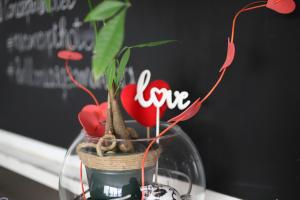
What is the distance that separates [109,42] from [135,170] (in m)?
0.30

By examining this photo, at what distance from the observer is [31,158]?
1.42 m

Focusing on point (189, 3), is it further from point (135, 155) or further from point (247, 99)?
point (135, 155)

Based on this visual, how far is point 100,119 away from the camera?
2.38 ft

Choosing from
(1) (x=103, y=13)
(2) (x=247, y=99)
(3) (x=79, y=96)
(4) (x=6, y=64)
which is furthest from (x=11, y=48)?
(1) (x=103, y=13)

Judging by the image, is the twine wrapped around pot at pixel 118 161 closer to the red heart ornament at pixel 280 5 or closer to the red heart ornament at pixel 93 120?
the red heart ornament at pixel 93 120

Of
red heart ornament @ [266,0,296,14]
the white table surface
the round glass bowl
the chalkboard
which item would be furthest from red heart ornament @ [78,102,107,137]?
the white table surface

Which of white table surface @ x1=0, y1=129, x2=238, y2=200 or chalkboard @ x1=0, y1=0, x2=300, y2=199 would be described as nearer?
chalkboard @ x1=0, y1=0, x2=300, y2=199

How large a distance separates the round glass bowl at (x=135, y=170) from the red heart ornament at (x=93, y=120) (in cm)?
2

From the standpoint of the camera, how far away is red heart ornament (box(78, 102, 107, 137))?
682 mm

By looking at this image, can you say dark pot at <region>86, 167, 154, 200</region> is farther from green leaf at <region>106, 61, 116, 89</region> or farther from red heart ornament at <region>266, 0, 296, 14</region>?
red heart ornament at <region>266, 0, 296, 14</region>

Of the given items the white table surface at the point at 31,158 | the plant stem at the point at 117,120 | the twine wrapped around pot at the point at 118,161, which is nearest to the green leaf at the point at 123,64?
the plant stem at the point at 117,120

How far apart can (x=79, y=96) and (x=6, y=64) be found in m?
0.53

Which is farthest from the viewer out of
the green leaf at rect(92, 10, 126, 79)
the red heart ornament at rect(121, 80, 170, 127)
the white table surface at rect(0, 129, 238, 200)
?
the white table surface at rect(0, 129, 238, 200)

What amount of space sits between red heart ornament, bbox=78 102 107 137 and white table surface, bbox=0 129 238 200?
1.90 feet
